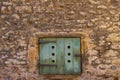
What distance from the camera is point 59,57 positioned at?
686 cm

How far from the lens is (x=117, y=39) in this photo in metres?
6.85

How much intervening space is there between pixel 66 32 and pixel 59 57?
0.52 m

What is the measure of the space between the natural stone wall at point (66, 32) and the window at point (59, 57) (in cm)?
12

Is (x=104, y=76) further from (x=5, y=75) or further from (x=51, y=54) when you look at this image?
(x=5, y=75)

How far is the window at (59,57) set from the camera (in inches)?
270

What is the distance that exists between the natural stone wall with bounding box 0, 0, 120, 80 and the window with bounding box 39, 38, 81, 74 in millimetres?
116

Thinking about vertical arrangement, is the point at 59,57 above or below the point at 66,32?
below

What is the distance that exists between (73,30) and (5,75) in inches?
63.7

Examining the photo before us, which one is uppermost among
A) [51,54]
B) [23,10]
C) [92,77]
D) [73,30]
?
[23,10]

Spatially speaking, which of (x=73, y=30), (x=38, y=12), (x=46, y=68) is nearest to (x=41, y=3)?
(x=38, y=12)

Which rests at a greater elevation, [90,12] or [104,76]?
[90,12]

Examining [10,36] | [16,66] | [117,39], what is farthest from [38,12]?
[117,39]

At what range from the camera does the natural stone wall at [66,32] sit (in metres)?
6.85

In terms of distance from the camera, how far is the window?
270 inches
